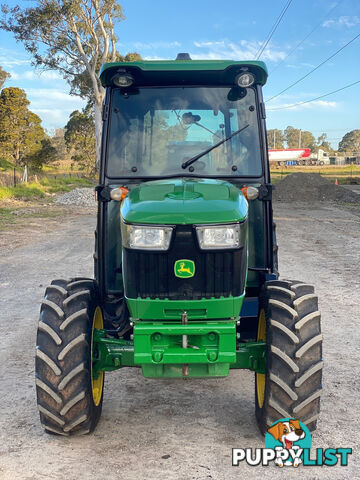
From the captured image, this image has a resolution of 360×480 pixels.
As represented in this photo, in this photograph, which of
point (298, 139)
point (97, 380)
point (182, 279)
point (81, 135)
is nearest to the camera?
point (182, 279)

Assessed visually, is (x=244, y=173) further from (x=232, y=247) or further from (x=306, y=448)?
(x=306, y=448)

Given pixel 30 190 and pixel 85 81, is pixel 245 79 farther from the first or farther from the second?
pixel 85 81

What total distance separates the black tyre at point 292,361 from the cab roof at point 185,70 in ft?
5.83

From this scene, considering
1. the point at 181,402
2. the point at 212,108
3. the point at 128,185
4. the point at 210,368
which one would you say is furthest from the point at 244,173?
the point at 181,402

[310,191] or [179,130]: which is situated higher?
[179,130]

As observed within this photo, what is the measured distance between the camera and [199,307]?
3.54 metres

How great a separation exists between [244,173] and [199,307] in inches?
53.5

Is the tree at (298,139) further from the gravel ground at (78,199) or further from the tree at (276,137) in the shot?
the gravel ground at (78,199)

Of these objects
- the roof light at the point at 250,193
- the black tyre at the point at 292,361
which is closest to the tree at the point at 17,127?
the roof light at the point at 250,193

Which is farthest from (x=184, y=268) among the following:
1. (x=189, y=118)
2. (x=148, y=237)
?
(x=189, y=118)

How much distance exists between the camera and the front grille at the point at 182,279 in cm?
347

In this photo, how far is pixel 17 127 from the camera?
4075 cm

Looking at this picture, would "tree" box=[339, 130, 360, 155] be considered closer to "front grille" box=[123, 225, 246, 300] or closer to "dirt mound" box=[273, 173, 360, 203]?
"dirt mound" box=[273, 173, 360, 203]

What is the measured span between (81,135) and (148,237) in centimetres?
5070
